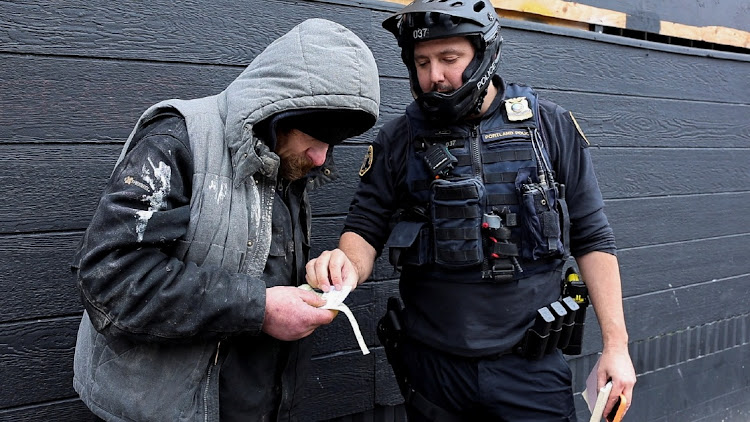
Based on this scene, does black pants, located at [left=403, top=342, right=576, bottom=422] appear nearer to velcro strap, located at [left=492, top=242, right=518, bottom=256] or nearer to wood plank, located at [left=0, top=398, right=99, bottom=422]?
velcro strap, located at [left=492, top=242, right=518, bottom=256]

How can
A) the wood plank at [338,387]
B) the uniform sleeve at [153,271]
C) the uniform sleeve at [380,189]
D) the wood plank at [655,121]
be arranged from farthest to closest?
the wood plank at [655,121] → the wood plank at [338,387] → the uniform sleeve at [380,189] → the uniform sleeve at [153,271]

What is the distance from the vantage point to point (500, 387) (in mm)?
2164

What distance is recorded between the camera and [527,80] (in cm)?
350

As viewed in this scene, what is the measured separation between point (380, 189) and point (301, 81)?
76cm

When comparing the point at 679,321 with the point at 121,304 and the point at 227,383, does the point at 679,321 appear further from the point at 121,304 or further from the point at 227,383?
the point at 121,304

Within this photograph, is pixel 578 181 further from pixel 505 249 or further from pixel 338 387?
pixel 338 387

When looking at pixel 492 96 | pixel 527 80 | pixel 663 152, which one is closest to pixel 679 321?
pixel 663 152

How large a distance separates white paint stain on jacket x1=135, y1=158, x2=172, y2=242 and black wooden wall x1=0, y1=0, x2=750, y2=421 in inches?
34.2

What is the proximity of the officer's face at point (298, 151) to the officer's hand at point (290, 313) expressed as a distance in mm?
377

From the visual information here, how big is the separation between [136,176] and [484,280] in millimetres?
1200

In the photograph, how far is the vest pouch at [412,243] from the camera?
222cm

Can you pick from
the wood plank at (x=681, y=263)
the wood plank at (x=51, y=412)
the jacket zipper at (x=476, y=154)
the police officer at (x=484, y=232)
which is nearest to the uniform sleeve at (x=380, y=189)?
the police officer at (x=484, y=232)

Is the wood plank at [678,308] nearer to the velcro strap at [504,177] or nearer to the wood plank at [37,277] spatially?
the velcro strap at [504,177]

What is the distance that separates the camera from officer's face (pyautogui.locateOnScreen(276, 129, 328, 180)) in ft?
6.00
